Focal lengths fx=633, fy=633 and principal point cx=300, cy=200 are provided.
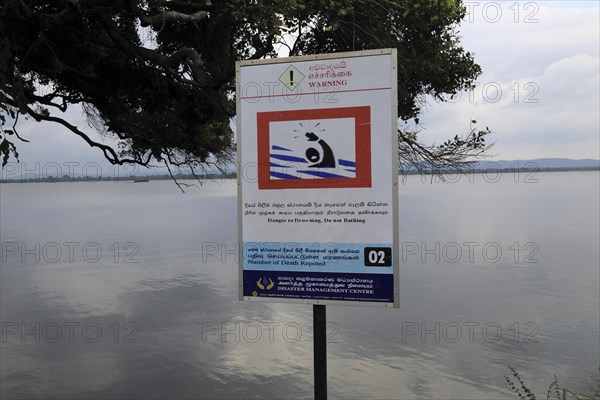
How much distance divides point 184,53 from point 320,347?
7.49 metres

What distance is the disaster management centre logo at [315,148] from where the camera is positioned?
5.60 meters

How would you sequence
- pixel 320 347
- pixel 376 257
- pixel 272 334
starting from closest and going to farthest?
1. pixel 376 257
2. pixel 320 347
3. pixel 272 334

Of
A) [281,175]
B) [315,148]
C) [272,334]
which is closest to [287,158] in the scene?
[281,175]

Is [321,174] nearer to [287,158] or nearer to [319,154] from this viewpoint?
[319,154]

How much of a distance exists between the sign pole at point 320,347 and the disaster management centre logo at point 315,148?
1178 mm

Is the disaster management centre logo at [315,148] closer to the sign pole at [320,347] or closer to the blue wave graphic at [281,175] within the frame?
the blue wave graphic at [281,175]

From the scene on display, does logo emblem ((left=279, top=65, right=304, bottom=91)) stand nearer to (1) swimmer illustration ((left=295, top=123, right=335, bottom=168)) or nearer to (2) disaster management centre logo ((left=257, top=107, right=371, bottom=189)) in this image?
(2) disaster management centre logo ((left=257, top=107, right=371, bottom=189))

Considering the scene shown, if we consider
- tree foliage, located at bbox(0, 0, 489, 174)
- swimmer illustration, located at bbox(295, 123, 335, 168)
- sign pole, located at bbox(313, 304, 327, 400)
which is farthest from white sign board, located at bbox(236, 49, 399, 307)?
tree foliage, located at bbox(0, 0, 489, 174)

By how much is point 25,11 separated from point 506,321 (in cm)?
1602

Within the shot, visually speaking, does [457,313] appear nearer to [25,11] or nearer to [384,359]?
[384,359]

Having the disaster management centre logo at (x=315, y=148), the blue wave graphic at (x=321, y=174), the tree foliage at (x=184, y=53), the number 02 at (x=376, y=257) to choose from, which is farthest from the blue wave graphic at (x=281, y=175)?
the tree foliage at (x=184, y=53)

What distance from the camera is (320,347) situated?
19.3 ft

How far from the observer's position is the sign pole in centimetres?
583

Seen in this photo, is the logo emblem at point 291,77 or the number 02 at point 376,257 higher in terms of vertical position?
the logo emblem at point 291,77
